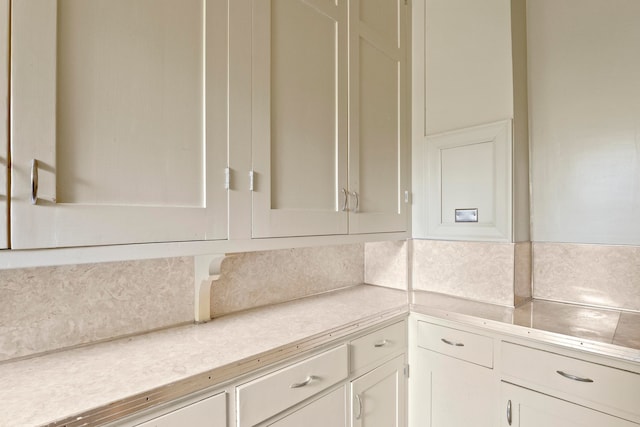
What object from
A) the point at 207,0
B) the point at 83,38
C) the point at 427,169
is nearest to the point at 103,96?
the point at 83,38

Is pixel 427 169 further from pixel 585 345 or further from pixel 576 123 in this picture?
pixel 585 345

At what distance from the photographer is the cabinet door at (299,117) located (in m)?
1.19

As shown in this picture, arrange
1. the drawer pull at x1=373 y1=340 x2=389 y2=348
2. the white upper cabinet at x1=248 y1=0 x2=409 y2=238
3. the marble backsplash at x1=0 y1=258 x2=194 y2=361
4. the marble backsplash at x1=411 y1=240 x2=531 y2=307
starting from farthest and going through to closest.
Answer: the marble backsplash at x1=411 y1=240 x2=531 y2=307, the drawer pull at x1=373 y1=340 x2=389 y2=348, the white upper cabinet at x1=248 y1=0 x2=409 y2=238, the marble backsplash at x1=0 y1=258 x2=194 y2=361

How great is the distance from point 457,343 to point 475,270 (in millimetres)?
407

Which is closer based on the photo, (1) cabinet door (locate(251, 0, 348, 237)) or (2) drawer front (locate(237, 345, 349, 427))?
(2) drawer front (locate(237, 345, 349, 427))

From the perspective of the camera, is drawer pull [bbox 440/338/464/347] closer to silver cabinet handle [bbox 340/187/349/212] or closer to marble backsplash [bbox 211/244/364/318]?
marble backsplash [bbox 211/244/364/318]

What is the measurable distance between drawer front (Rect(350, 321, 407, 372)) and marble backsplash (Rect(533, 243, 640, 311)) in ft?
2.62

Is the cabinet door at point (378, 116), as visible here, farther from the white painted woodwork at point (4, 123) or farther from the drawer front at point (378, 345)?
the white painted woodwork at point (4, 123)

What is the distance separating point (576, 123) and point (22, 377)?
237 cm

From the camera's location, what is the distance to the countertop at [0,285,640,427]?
2.48ft

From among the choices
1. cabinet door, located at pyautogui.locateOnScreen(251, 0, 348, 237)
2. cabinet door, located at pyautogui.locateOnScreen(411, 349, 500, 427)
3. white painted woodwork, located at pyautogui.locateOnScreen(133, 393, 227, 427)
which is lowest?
cabinet door, located at pyautogui.locateOnScreen(411, 349, 500, 427)

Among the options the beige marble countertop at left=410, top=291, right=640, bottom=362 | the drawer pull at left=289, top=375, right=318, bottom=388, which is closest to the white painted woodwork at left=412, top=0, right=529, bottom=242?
the beige marble countertop at left=410, top=291, right=640, bottom=362

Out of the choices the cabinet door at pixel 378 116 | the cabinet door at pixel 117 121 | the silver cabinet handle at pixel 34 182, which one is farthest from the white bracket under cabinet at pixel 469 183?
the silver cabinet handle at pixel 34 182

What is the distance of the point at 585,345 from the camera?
3.84 ft
